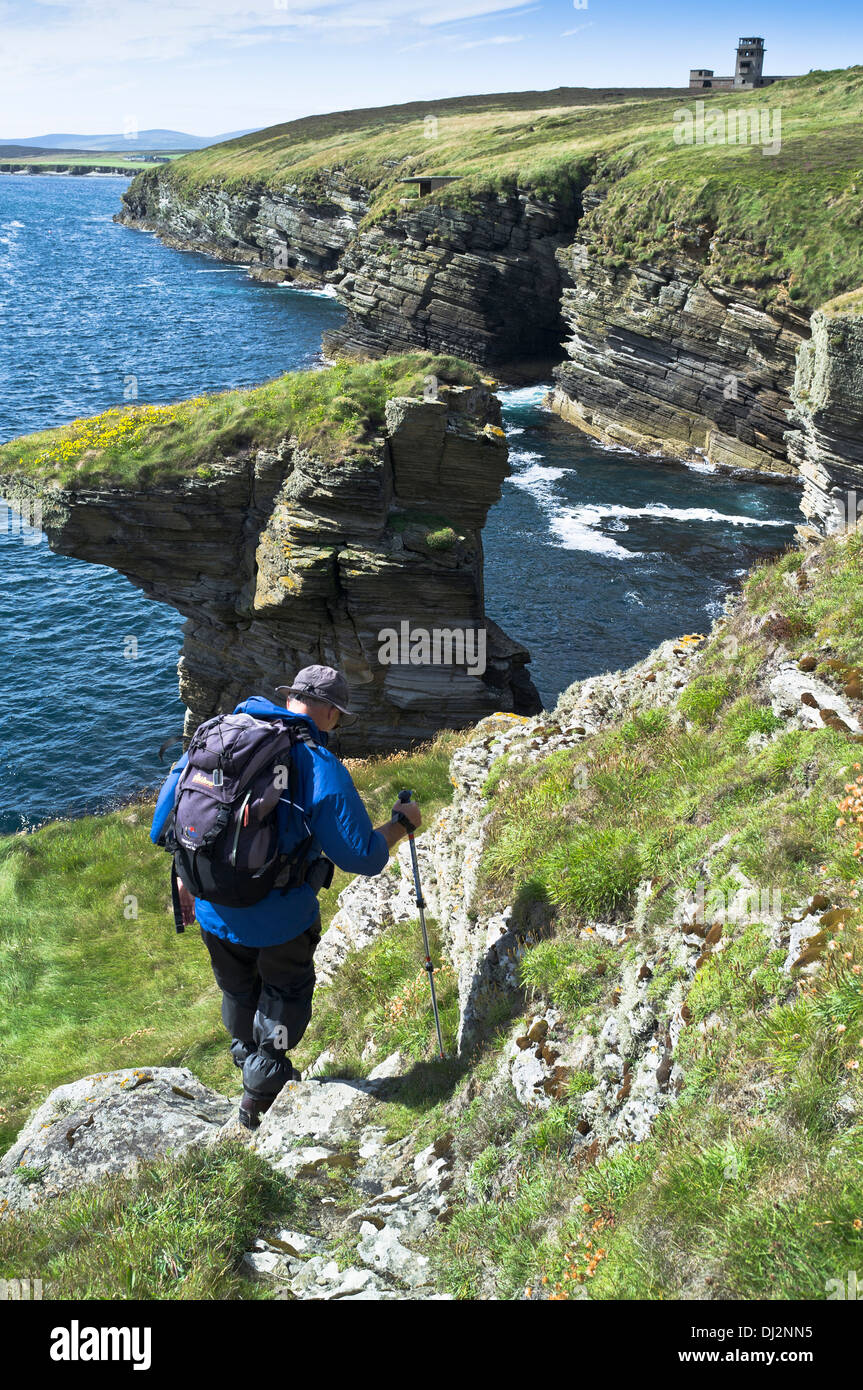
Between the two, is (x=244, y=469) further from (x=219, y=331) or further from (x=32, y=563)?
(x=219, y=331)

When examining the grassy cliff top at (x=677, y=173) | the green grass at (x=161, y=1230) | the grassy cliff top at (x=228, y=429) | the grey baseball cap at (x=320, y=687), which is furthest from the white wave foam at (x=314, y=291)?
the green grass at (x=161, y=1230)

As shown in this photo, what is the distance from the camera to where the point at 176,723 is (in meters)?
32.4

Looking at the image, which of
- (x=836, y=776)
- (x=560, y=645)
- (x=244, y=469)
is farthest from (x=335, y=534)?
(x=836, y=776)

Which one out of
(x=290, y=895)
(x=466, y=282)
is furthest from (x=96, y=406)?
(x=290, y=895)

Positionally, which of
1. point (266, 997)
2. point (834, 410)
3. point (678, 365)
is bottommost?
point (266, 997)

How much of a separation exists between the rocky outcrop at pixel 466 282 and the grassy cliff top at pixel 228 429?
4936cm

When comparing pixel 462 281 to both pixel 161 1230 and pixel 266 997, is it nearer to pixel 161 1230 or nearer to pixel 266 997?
pixel 266 997

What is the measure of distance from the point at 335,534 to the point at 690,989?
20459mm

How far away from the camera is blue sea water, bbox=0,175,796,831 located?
3139 cm

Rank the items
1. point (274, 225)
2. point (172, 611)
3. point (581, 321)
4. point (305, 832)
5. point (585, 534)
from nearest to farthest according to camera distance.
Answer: point (305, 832)
point (172, 611)
point (585, 534)
point (581, 321)
point (274, 225)

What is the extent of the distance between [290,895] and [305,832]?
0.63 meters

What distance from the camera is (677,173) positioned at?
6438 cm

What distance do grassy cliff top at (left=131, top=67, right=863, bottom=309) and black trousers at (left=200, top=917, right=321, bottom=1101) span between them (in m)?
53.6

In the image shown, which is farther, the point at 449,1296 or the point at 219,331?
the point at 219,331
